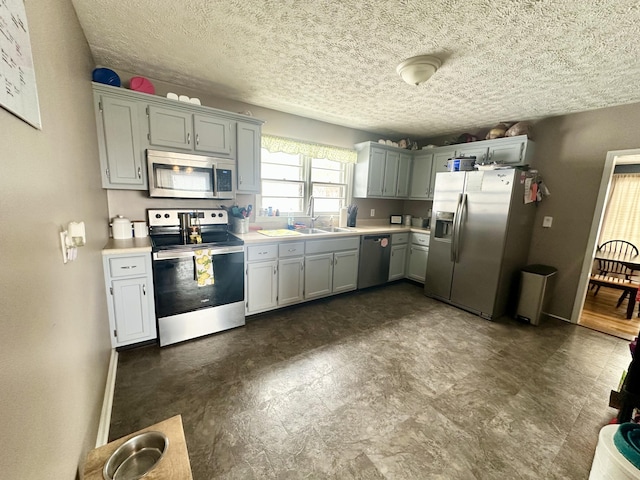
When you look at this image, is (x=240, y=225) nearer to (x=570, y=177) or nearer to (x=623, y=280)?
(x=570, y=177)

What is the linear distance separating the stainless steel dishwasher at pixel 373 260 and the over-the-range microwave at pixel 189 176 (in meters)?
2.03

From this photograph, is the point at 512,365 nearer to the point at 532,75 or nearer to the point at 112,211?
the point at 532,75

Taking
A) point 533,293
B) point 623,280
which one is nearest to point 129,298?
point 533,293

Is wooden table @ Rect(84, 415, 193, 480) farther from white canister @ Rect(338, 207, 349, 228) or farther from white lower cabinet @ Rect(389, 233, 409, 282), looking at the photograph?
white lower cabinet @ Rect(389, 233, 409, 282)

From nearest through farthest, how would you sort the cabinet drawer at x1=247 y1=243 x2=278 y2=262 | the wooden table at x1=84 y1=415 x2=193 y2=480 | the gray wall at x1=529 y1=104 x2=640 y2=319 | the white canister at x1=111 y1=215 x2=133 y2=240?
the wooden table at x1=84 y1=415 x2=193 y2=480 → the white canister at x1=111 y1=215 x2=133 y2=240 → the cabinet drawer at x1=247 y1=243 x2=278 y2=262 → the gray wall at x1=529 y1=104 x2=640 y2=319

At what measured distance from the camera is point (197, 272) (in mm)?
2447

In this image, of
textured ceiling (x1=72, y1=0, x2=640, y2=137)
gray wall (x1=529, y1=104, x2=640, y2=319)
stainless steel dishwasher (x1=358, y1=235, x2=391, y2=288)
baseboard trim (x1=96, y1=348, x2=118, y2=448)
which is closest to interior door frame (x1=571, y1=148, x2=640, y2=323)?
gray wall (x1=529, y1=104, x2=640, y2=319)

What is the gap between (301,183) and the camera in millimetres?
3861

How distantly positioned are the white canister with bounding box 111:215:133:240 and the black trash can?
14.8 ft

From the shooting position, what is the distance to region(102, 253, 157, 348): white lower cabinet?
7.09 feet

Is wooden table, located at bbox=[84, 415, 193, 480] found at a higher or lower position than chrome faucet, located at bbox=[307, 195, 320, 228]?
lower

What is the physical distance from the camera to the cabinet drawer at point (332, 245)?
3.33 m

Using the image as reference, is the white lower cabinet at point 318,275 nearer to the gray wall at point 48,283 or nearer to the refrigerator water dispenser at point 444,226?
the refrigerator water dispenser at point 444,226

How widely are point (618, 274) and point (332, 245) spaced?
4.43 metres
